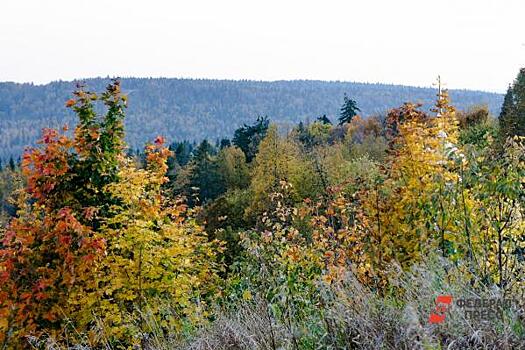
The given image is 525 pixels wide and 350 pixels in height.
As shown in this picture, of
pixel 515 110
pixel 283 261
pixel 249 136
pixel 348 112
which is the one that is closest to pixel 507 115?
pixel 515 110

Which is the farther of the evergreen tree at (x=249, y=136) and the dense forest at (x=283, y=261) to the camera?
the evergreen tree at (x=249, y=136)

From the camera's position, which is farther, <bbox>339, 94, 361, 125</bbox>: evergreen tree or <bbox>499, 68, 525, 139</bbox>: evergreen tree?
<bbox>339, 94, 361, 125</bbox>: evergreen tree

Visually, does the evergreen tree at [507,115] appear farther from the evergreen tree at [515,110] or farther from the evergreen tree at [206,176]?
the evergreen tree at [206,176]

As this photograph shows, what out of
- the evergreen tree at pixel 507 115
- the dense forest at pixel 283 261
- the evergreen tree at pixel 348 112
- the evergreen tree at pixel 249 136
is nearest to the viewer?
the dense forest at pixel 283 261

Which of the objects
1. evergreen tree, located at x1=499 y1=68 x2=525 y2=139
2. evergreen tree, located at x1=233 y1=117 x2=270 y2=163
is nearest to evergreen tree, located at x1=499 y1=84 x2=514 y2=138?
evergreen tree, located at x1=499 y1=68 x2=525 y2=139

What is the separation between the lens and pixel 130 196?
7211mm

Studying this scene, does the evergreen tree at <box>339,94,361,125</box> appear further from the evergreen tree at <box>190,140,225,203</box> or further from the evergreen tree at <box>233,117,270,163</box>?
the evergreen tree at <box>190,140,225,203</box>

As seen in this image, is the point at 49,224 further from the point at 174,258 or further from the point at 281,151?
the point at 281,151

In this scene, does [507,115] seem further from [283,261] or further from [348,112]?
[348,112]

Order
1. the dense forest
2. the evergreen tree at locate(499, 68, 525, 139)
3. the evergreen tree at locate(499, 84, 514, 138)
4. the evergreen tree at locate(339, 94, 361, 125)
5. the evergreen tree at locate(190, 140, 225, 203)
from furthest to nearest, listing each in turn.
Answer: the evergreen tree at locate(339, 94, 361, 125), the evergreen tree at locate(190, 140, 225, 203), the evergreen tree at locate(499, 84, 514, 138), the evergreen tree at locate(499, 68, 525, 139), the dense forest

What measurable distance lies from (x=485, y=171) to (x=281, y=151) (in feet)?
Result: 88.6

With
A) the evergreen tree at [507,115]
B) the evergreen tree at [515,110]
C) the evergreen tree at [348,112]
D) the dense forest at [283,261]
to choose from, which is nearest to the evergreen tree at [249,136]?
the evergreen tree at [348,112]

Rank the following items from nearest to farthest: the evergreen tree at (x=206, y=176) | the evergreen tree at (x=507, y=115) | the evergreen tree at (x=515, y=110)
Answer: the evergreen tree at (x=515, y=110) < the evergreen tree at (x=507, y=115) < the evergreen tree at (x=206, y=176)

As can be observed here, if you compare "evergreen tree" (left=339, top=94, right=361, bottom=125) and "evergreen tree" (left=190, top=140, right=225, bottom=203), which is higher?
"evergreen tree" (left=339, top=94, right=361, bottom=125)
